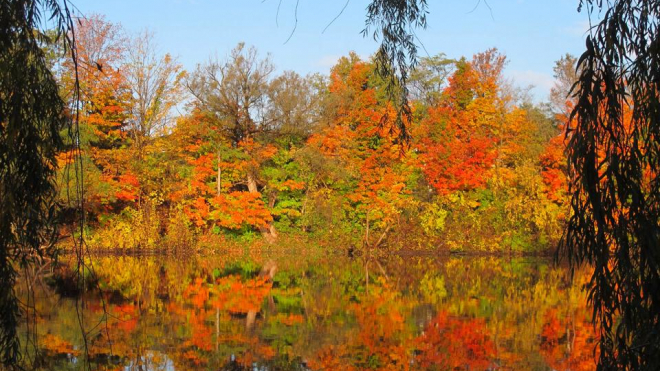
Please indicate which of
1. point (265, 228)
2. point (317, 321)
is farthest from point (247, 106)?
point (317, 321)

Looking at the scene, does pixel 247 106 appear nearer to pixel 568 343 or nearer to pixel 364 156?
pixel 364 156

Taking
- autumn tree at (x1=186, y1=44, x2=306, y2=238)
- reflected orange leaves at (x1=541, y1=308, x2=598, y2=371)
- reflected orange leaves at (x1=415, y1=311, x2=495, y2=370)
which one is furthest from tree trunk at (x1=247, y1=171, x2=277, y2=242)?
reflected orange leaves at (x1=541, y1=308, x2=598, y2=371)

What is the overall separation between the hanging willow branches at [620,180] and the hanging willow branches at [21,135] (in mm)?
2408

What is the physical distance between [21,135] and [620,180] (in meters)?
2.78

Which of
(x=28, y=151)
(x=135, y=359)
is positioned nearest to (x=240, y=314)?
(x=135, y=359)

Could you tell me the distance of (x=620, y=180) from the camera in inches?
123

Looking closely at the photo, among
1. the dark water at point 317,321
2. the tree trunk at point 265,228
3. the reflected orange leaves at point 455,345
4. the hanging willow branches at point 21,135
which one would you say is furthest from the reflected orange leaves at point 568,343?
the tree trunk at point 265,228

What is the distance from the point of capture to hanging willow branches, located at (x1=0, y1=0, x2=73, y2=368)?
303cm

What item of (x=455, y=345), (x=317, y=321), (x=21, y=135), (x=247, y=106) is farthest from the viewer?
(x=247, y=106)

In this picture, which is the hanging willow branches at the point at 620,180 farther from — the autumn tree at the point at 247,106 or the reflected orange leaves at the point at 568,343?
the autumn tree at the point at 247,106

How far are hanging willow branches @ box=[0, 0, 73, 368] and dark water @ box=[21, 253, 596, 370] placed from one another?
2441 millimetres

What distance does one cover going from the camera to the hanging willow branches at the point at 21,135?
9.93 ft

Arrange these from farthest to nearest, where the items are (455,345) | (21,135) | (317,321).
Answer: (317,321) < (455,345) < (21,135)

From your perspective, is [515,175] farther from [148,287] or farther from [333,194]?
[148,287]
